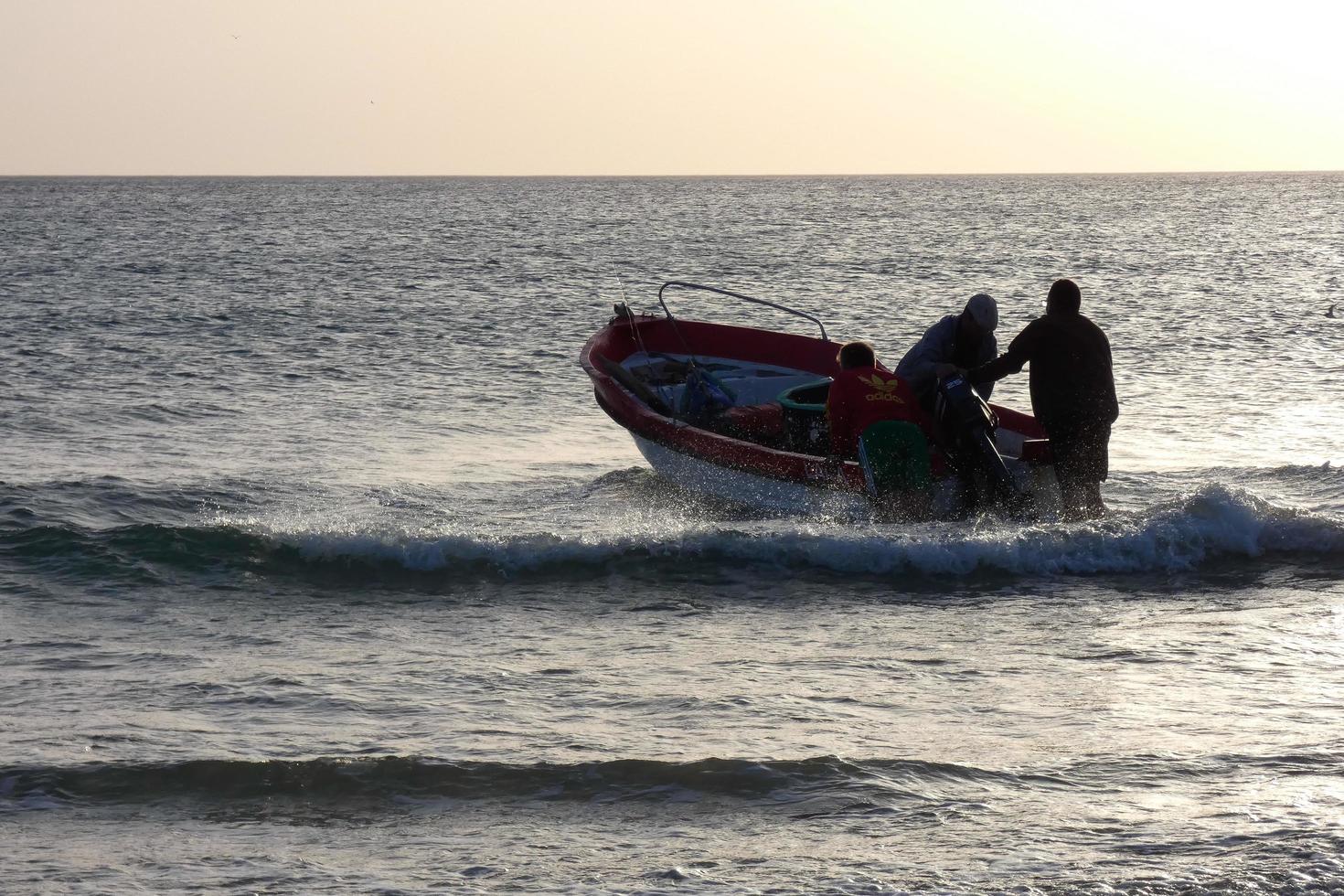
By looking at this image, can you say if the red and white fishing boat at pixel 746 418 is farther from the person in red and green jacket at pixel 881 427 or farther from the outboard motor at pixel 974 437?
the person in red and green jacket at pixel 881 427

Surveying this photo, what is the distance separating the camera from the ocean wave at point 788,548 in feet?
27.4

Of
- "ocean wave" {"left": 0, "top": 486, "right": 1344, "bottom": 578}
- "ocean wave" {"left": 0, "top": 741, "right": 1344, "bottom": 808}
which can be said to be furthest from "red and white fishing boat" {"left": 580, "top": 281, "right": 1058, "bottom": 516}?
"ocean wave" {"left": 0, "top": 741, "right": 1344, "bottom": 808}

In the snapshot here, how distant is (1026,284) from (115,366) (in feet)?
83.8

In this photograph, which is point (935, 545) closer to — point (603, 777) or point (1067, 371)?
point (1067, 371)

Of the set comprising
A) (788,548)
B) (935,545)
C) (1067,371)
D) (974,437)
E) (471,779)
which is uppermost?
(1067,371)

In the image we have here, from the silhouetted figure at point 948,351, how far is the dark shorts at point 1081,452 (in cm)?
55

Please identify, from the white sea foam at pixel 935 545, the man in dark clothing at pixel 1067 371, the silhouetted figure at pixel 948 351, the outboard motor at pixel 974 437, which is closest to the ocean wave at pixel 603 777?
the white sea foam at pixel 935 545

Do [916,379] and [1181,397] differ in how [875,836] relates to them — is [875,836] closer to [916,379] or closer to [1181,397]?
[916,379]

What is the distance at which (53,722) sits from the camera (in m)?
5.62

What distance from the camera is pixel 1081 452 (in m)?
8.59

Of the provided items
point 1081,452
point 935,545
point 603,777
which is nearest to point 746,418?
point 935,545

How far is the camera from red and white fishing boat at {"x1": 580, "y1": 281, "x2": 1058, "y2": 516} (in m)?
8.89

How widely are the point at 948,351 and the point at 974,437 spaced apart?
2.04ft

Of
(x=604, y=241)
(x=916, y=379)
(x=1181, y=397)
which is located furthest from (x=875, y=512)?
(x=604, y=241)
